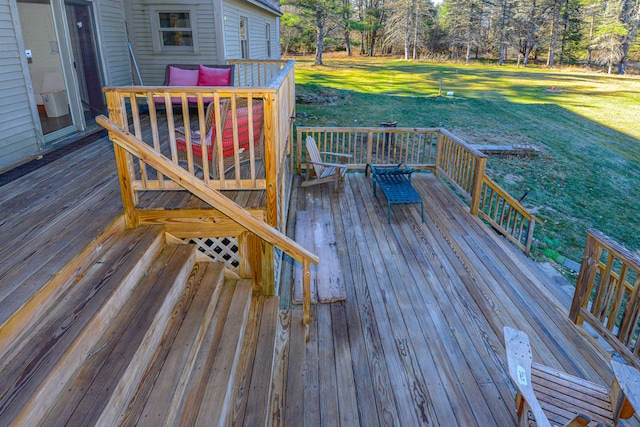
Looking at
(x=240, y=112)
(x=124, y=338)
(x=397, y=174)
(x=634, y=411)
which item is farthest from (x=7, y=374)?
(x=397, y=174)

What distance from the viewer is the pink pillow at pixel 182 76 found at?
7.23m

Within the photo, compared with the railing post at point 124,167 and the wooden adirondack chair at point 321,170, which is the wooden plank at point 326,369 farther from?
the wooden adirondack chair at point 321,170

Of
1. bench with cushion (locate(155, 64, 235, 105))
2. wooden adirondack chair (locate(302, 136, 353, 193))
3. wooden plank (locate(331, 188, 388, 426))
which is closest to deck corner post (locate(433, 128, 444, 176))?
wooden adirondack chair (locate(302, 136, 353, 193))

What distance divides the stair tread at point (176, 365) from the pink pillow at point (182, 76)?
17.2ft

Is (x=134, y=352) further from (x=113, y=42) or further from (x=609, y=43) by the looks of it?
(x=609, y=43)

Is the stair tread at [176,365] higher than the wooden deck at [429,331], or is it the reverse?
the stair tread at [176,365]

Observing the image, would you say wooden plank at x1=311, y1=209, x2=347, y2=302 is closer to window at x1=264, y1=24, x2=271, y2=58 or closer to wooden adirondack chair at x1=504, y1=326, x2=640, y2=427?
wooden adirondack chair at x1=504, y1=326, x2=640, y2=427

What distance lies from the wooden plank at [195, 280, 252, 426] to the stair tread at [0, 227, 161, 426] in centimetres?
72

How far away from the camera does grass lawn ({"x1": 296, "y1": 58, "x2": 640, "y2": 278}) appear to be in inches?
301

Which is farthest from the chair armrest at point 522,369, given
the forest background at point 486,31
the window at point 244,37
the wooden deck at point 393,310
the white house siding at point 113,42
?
the forest background at point 486,31

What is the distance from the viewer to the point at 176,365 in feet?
7.31

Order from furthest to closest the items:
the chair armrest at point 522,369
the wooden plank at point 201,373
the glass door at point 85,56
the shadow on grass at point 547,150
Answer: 1. the shadow on grass at point 547,150
2. the glass door at point 85,56
3. the wooden plank at point 201,373
4. the chair armrest at point 522,369

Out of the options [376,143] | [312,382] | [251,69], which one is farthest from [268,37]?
[312,382]

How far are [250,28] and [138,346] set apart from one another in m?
10.7
